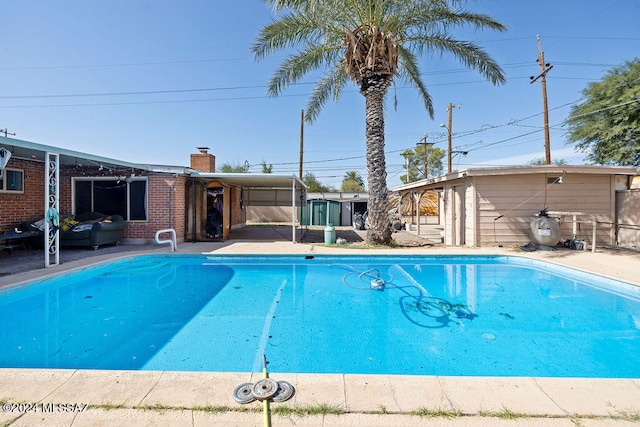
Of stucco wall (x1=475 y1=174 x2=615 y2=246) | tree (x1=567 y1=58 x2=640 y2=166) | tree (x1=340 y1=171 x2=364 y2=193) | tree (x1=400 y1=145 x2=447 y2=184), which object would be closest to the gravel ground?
stucco wall (x1=475 y1=174 x2=615 y2=246)

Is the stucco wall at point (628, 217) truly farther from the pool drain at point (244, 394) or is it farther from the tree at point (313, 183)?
the tree at point (313, 183)

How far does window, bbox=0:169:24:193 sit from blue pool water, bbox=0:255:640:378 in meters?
4.26

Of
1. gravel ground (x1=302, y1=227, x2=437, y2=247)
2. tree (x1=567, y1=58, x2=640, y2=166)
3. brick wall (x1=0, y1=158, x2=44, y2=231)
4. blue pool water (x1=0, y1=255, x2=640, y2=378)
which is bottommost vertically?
blue pool water (x1=0, y1=255, x2=640, y2=378)

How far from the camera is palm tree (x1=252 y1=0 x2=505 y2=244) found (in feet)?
28.9

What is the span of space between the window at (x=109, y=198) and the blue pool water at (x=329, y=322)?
3742 mm

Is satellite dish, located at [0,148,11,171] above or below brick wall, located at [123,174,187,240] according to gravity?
above

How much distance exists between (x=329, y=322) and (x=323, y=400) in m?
2.33

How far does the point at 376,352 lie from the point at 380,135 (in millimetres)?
8046

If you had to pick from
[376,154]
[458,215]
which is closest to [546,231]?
[458,215]

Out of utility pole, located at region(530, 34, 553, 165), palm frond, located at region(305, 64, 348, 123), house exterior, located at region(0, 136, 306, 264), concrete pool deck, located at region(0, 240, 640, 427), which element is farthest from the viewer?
utility pole, located at region(530, 34, 553, 165)

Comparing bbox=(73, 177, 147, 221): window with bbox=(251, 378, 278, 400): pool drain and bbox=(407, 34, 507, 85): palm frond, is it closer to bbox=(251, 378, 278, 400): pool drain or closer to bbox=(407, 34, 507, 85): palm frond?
bbox=(251, 378, 278, 400): pool drain

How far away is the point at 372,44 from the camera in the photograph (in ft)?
29.9

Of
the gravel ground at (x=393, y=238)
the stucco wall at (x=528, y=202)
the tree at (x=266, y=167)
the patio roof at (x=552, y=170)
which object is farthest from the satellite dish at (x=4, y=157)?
the tree at (x=266, y=167)

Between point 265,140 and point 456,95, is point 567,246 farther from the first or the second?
point 265,140
